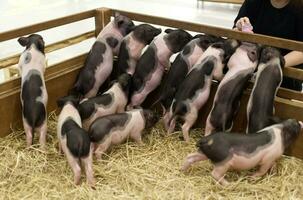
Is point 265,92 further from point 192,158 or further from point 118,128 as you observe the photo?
point 118,128

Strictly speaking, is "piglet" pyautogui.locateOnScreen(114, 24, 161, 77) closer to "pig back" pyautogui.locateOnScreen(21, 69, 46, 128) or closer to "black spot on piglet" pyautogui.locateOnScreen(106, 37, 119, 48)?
"black spot on piglet" pyautogui.locateOnScreen(106, 37, 119, 48)

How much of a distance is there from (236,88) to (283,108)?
0.20 m

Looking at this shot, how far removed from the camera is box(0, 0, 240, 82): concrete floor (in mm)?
4434

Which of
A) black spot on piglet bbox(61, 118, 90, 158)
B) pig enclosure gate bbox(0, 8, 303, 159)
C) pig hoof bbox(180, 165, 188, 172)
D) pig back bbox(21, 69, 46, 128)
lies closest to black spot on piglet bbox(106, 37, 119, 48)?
pig enclosure gate bbox(0, 8, 303, 159)

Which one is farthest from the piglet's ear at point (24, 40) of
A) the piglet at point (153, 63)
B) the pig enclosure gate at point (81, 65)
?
the piglet at point (153, 63)

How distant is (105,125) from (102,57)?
0.49m

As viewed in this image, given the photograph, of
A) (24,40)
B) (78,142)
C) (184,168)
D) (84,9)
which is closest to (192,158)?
(184,168)

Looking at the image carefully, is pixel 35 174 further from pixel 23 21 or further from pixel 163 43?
pixel 23 21

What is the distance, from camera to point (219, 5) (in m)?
5.48

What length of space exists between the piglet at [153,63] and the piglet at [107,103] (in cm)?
5

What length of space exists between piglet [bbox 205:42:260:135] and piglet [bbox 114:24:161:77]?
0.49m

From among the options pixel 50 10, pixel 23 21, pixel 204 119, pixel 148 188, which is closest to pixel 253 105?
pixel 204 119

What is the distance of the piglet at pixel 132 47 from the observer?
2.14m

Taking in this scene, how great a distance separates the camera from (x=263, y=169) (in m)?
1.63
